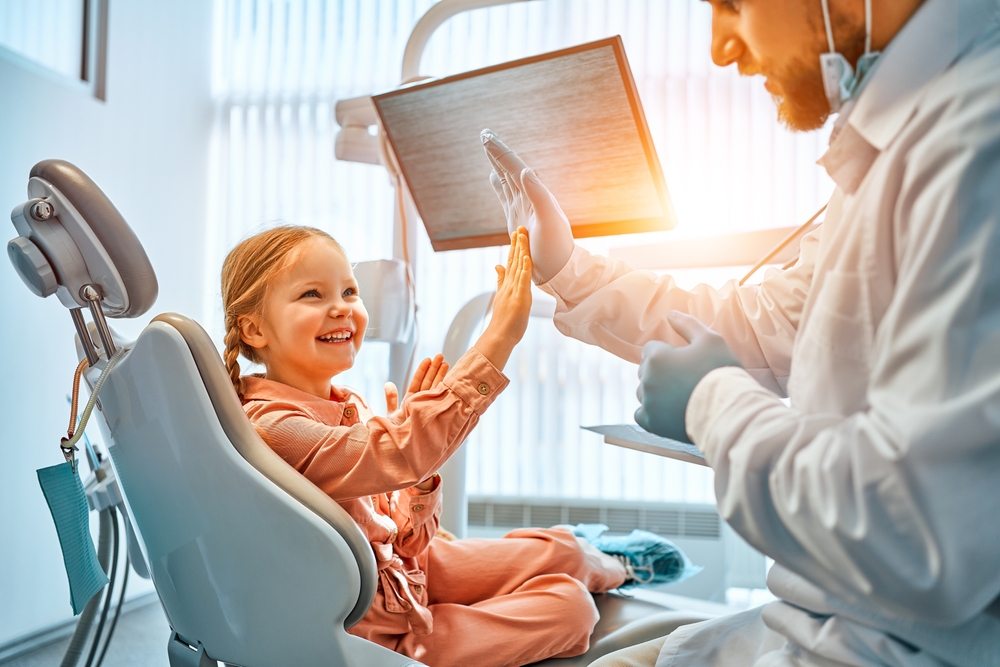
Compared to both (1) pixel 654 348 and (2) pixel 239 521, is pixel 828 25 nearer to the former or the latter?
(1) pixel 654 348

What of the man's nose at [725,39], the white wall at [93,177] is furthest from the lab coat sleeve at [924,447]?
the white wall at [93,177]

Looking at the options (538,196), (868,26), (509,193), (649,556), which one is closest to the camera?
(868,26)

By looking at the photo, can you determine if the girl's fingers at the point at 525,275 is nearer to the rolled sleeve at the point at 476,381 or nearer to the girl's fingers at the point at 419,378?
the rolled sleeve at the point at 476,381

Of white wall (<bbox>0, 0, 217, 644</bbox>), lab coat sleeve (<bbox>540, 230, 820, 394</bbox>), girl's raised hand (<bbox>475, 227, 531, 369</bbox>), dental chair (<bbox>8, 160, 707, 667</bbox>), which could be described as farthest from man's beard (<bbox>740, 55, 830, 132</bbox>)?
→ white wall (<bbox>0, 0, 217, 644</bbox>)

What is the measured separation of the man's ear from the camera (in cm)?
129

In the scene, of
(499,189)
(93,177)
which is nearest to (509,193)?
(499,189)

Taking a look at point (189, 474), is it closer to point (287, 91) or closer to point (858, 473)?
point (858, 473)

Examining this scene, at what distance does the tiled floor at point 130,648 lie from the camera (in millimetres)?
2178

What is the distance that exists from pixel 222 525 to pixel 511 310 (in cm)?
46

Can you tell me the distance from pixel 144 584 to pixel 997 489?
295 centimetres

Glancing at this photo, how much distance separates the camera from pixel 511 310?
41.9 inches

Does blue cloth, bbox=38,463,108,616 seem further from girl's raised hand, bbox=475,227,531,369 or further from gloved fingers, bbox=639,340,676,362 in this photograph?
gloved fingers, bbox=639,340,676,362

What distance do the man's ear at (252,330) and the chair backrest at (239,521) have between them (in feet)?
1.19

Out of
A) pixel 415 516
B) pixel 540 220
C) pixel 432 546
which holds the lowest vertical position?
pixel 432 546
